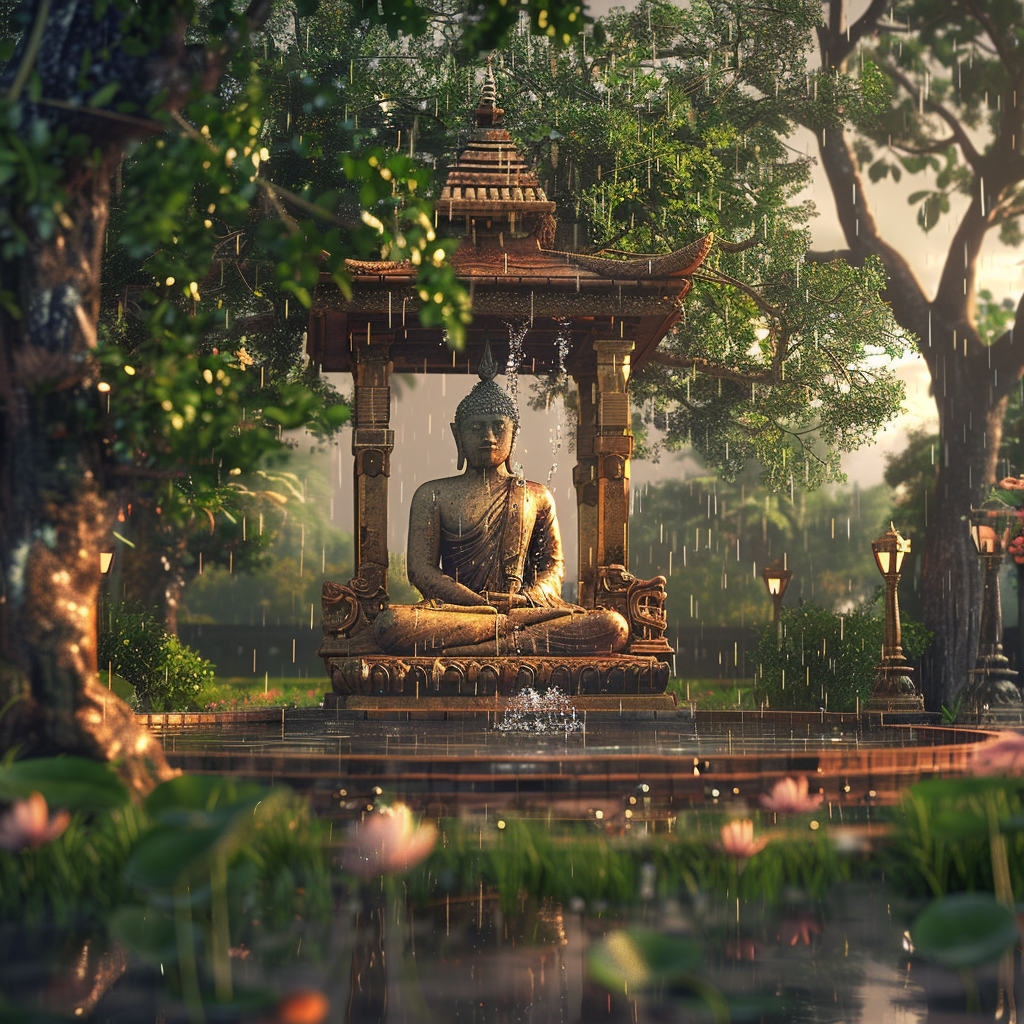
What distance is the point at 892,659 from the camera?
13.6m

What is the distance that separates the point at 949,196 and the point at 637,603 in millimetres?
17486

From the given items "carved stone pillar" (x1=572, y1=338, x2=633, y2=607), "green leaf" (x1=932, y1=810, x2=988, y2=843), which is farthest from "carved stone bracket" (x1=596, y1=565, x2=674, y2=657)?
"green leaf" (x1=932, y1=810, x2=988, y2=843)

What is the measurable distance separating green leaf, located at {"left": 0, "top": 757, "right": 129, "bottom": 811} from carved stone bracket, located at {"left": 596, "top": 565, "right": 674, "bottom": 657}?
700 cm

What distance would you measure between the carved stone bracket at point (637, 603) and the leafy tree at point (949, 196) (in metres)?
11.9

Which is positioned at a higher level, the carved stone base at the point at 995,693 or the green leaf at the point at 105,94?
the green leaf at the point at 105,94

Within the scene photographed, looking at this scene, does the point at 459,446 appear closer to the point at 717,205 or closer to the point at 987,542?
the point at 987,542

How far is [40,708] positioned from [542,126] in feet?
44.0

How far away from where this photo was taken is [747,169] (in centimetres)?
2047

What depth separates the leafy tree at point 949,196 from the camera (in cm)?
2166

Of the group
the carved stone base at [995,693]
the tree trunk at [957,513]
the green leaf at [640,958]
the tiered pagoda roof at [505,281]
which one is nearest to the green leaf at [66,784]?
the green leaf at [640,958]

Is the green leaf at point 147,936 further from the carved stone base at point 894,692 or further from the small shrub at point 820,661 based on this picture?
the small shrub at point 820,661

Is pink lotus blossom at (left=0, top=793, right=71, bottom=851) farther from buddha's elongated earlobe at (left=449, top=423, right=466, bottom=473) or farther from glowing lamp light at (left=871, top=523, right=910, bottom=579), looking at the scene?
glowing lamp light at (left=871, top=523, right=910, bottom=579)

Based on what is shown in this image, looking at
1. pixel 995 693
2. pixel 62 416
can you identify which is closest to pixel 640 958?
pixel 62 416

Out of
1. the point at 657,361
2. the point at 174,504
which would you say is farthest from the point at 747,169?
the point at 174,504
